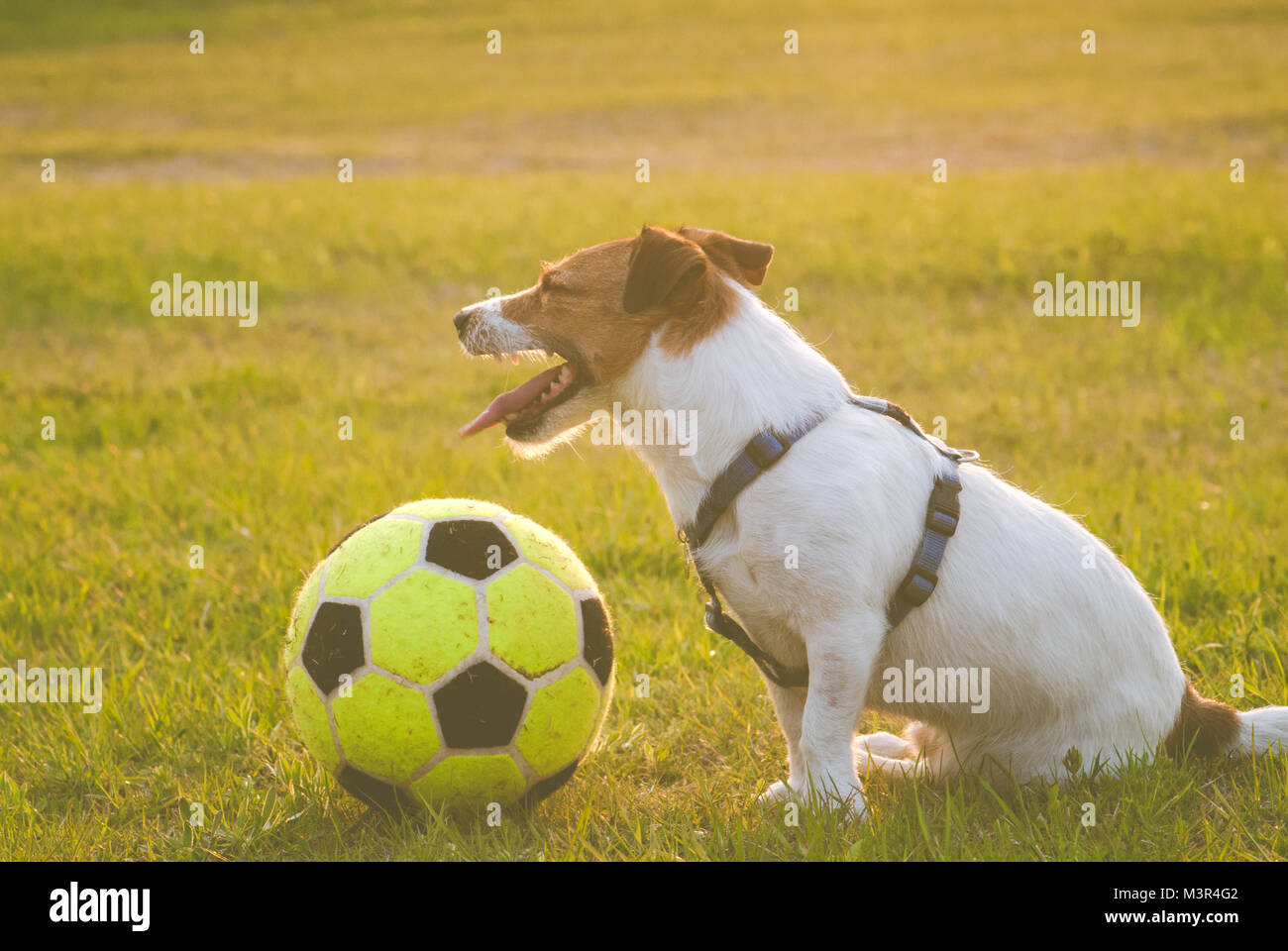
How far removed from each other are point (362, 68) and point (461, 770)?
32.1m

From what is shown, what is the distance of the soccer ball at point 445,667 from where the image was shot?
3504 millimetres

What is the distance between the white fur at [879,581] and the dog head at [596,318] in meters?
0.07

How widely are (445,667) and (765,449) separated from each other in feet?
3.59

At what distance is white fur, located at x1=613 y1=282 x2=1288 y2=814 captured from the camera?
11.1ft

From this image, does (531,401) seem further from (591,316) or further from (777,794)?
(777,794)

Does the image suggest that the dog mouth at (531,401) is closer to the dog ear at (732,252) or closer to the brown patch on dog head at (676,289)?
the brown patch on dog head at (676,289)

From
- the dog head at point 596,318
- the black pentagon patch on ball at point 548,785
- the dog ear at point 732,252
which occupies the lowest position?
the black pentagon patch on ball at point 548,785

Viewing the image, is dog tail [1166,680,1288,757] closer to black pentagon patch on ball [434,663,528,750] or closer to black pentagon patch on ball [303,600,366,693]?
black pentagon patch on ball [434,663,528,750]

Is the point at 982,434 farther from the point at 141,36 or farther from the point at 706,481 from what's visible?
the point at 141,36

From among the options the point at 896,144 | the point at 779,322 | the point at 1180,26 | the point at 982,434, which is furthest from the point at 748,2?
the point at 779,322

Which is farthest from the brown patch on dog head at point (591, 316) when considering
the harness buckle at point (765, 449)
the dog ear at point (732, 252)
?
the harness buckle at point (765, 449)

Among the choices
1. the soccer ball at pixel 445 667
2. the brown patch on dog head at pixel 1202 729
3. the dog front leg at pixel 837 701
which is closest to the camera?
the dog front leg at pixel 837 701

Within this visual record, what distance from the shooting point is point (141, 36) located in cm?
3725

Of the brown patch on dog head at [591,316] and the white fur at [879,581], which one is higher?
the brown patch on dog head at [591,316]
